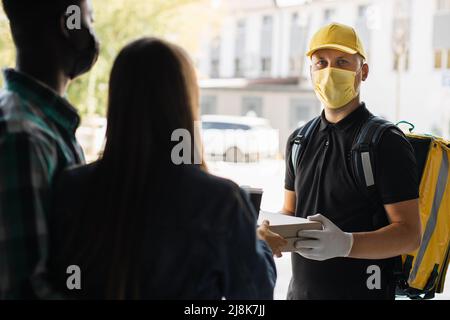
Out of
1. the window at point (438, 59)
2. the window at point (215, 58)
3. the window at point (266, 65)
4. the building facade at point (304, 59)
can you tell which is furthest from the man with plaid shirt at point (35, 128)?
the window at point (215, 58)

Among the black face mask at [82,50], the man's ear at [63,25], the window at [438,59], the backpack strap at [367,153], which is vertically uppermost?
the window at [438,59]

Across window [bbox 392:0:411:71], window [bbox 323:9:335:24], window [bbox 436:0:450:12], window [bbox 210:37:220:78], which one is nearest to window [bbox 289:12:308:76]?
window [bbox 323:9:335:24]

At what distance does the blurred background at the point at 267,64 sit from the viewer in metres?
8.84

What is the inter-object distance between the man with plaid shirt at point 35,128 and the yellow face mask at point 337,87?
3.06ft

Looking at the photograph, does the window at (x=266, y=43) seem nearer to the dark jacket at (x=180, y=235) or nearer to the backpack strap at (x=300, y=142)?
the backpack strap at (x=300, y=142)

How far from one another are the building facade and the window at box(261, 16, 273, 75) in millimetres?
33

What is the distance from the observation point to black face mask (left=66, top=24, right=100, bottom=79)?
117cm

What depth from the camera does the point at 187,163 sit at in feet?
3.46

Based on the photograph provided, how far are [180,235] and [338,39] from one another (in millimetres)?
1098

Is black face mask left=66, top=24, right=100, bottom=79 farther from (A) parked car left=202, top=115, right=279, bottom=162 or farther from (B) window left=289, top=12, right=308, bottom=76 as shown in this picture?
(B) window left=289, top=12, right=308, bottom=76

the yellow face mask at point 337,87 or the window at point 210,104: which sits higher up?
the yellow face mask at point 337,87

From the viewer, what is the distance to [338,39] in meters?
1.87

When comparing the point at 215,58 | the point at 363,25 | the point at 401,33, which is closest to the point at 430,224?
the point at 401,33
